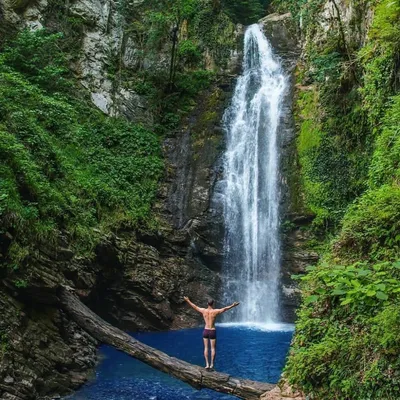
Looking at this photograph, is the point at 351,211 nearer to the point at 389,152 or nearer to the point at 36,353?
the point at 389,152

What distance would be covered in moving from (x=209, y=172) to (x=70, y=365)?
1212 centimetres

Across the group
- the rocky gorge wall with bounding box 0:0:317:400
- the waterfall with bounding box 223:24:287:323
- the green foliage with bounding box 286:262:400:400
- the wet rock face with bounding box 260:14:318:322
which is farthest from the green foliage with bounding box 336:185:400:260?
the waterfall with bounding box 223:24:287:323

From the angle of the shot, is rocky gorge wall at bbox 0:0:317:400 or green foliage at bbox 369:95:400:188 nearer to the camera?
green foliage at bbox 369:95:400:188

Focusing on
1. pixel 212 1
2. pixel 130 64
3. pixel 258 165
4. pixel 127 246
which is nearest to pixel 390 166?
pixel 127 246

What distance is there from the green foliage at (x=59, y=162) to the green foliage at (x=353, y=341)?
5912 millimetres

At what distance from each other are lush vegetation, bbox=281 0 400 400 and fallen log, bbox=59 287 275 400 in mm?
1812

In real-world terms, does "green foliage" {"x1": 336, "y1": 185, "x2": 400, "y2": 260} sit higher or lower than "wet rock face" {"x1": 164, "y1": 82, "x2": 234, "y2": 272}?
lower

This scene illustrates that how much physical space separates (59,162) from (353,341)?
10.5 meters

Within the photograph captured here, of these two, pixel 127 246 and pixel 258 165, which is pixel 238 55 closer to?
pixel 258 165

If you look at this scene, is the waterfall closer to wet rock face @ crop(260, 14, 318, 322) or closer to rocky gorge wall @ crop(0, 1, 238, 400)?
wet rock face @ crop(260, 14, 318, 322)

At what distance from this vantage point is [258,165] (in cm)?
1989

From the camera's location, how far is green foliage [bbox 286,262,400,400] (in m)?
4.30

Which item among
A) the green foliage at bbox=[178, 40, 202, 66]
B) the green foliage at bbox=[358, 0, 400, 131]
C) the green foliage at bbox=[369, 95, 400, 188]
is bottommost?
the green foliage at bbox=[369, 95, 400, 188]

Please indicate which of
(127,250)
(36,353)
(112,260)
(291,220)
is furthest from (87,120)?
(36,353)
